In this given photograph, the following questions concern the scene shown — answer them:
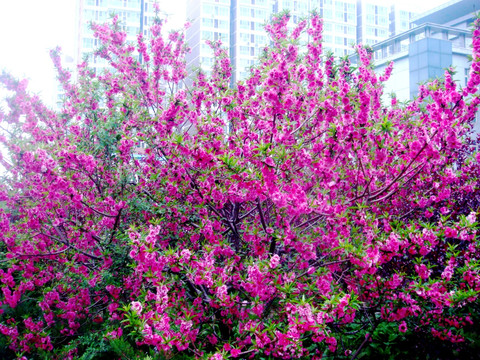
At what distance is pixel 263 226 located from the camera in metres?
4.43

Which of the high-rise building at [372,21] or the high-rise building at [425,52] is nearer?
the high-rise building at [425,52]

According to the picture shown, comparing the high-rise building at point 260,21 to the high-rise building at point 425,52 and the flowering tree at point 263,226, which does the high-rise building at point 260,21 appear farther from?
the flowering tree at point 263,226

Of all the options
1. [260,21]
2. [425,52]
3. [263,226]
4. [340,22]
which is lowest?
[263,226]

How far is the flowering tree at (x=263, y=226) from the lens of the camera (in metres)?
3.92

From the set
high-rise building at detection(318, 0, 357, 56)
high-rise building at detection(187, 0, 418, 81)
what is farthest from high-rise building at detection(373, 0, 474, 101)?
high-rise building at detection(318, 0, 357, 56)

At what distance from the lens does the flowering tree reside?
3.92 meters

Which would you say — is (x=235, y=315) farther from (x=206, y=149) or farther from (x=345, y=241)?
(x=206, y=149)

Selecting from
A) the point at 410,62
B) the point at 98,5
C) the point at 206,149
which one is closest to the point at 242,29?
the point at 98,5

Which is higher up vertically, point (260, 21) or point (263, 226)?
point (260, 21)

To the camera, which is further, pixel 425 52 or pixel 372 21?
pixel 372 21

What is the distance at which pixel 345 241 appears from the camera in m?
4.07

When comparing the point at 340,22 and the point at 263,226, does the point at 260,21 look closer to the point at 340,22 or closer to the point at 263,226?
the point at 340,22

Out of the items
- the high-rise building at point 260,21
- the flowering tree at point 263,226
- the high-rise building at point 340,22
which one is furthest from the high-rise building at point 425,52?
the flowering tree at point 263,226

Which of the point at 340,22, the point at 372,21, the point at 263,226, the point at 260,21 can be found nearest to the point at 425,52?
the point at 260,21
